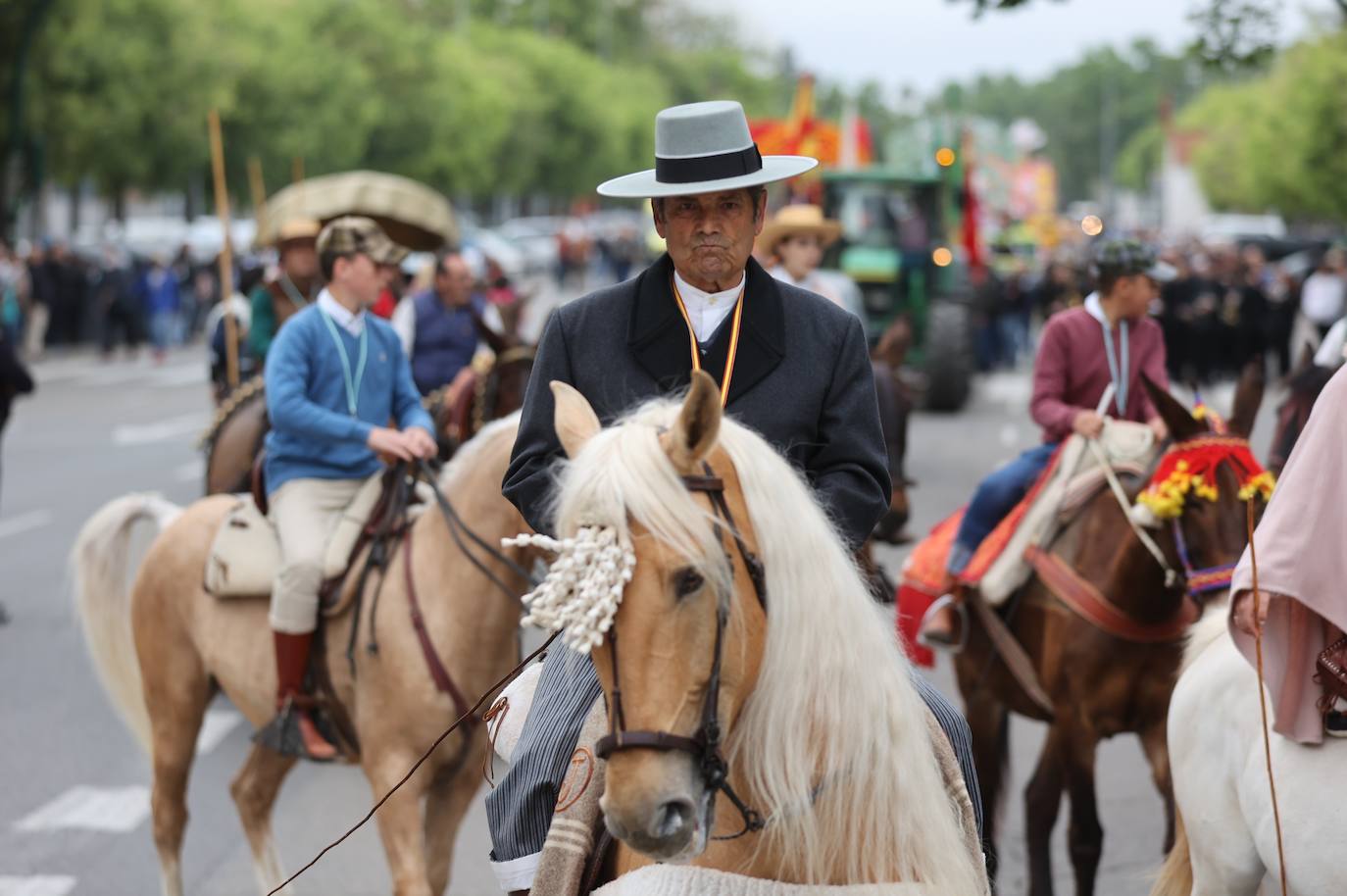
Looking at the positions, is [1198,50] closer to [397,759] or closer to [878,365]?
[878,365]

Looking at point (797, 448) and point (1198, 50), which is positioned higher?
point (1198, 50)

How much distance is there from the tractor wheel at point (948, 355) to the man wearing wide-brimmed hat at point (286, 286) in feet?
44.9

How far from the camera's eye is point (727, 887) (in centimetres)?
318

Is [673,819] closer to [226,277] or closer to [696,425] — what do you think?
[696,425]

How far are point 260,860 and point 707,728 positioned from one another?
4.12m

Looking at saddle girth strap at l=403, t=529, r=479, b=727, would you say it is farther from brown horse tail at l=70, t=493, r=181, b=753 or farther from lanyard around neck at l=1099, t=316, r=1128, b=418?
lanyard around neck at l=1099, t=316, r=1128, b=418

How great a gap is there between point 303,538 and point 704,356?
310cm

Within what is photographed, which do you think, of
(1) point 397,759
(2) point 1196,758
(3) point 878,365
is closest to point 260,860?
(1) point 397,759

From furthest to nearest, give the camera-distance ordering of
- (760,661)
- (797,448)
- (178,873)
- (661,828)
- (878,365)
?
(878,365), (178,873), (797,448), (760,661), (661,828)

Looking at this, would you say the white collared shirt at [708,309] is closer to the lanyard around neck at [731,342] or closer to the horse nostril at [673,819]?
the lanyard around neck at [731,342]

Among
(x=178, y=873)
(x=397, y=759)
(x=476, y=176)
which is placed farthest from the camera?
(x=476, y=176)

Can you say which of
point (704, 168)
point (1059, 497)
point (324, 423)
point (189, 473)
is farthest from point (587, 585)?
point (189, 473)

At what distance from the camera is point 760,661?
3.08 metres

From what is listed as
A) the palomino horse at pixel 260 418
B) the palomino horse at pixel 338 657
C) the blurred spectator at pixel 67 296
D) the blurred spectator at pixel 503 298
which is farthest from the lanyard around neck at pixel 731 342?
the blurred spectator at pixel 67 296
